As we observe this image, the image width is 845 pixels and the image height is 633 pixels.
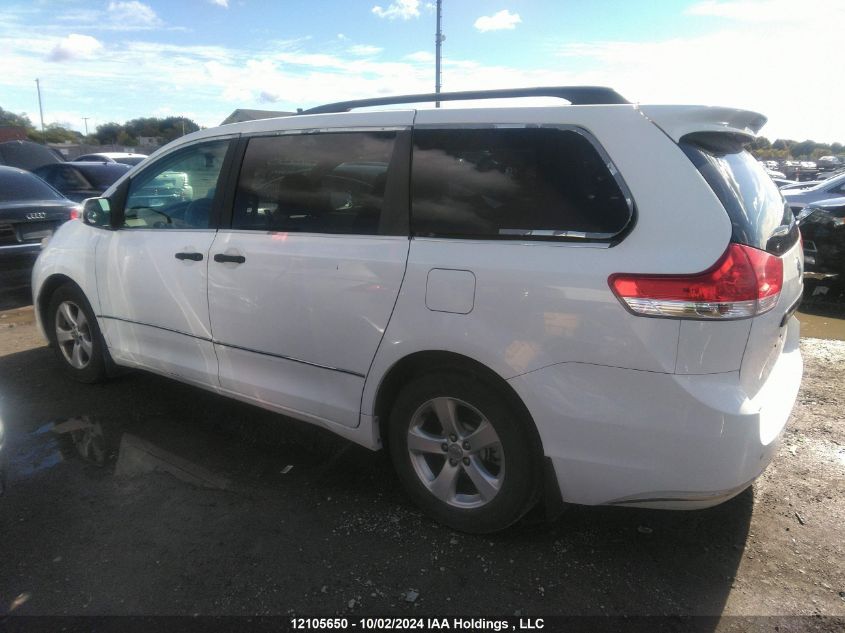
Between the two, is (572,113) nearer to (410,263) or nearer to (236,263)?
(410,263)

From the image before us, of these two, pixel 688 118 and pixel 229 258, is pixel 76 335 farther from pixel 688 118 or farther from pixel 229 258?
pixel 688 118

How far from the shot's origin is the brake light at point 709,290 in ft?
6.77

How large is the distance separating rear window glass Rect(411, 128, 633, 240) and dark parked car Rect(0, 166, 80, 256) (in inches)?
190

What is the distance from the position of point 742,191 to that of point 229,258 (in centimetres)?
244

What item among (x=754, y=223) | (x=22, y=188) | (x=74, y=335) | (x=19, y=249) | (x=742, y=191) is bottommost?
(x=74, y=335)

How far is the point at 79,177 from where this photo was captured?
10758 mm

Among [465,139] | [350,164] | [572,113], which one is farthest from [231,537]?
[572,113]

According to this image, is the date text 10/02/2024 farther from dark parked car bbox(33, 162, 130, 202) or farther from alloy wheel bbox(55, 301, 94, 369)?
dark parked car bbox(33, 162, 130, 202)

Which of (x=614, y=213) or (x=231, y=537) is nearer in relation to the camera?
(x=614, y=213)

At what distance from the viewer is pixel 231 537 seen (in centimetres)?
276

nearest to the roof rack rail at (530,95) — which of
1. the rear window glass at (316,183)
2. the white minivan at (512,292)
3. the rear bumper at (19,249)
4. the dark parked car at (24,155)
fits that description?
the white minivan at (512,292)

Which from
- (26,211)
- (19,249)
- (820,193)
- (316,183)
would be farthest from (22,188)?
(820,193)

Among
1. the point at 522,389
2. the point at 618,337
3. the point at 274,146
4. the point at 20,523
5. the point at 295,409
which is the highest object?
the point at 274,146

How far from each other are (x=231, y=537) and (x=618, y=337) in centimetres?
189
